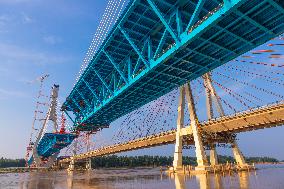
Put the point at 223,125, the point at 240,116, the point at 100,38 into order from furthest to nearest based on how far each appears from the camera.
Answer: the point at 223,125 < the point at 240,116 < the point at 100,38

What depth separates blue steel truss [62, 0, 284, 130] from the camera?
68.6ft

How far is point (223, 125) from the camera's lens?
4572cm

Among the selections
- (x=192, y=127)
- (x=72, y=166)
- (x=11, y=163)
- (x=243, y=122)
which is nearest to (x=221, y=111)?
(x=243, y=122)

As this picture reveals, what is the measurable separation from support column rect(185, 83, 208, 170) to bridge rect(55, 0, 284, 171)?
15 cm

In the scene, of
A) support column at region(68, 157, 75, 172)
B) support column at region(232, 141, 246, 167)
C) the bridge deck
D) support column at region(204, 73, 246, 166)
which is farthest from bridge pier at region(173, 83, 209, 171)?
support column at region(68, 157, 75, 172)

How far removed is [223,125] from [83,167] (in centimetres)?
8321

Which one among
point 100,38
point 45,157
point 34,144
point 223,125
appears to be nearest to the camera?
point 100,38

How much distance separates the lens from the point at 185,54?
85.6ft

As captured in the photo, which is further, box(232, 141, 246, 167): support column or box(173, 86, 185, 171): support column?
box(232, 141, 246, 167): support column

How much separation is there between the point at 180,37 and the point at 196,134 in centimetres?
2347

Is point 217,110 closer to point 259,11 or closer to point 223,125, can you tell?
point 223,125

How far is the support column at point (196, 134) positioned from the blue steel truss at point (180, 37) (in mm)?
8357

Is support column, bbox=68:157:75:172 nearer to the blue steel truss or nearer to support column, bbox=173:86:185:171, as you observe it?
support column, bbox=173:86:185:171

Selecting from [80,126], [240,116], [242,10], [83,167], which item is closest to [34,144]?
[83,167]
